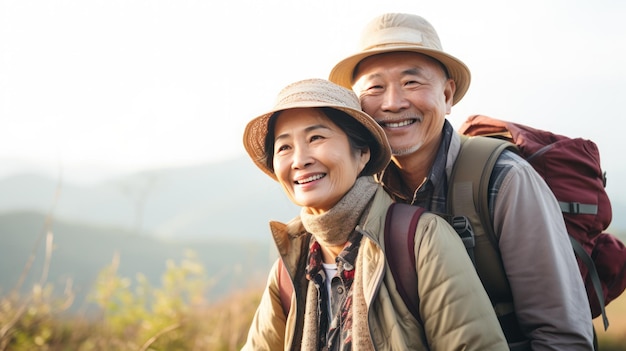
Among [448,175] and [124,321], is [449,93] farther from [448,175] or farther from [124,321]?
[124,321]

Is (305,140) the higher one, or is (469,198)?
(305,140)

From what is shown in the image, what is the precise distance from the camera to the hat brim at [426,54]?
8.70 ft

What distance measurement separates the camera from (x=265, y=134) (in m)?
2.54

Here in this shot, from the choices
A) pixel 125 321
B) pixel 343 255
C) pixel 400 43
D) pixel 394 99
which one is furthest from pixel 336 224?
pixel 125 321

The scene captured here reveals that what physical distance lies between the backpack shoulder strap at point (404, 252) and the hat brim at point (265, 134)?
377 mm

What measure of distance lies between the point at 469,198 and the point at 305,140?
0.83m

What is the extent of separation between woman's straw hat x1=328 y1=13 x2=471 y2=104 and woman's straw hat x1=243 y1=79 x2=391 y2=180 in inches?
16.2

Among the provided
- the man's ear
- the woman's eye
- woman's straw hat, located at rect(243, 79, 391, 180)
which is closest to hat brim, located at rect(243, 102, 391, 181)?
woman's straw hat, located at rect(243, 79, 391, 180)

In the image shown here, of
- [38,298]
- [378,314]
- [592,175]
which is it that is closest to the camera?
[378,314]

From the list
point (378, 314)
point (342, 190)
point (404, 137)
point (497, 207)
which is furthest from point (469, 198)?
point (378, 314)

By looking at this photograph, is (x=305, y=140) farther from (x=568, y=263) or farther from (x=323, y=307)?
(x=568, y=263)

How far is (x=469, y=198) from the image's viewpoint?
244cm

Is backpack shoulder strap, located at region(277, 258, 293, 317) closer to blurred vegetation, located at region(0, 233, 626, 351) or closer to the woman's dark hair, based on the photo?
the woman's dark hair

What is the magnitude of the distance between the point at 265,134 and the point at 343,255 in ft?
2.34
